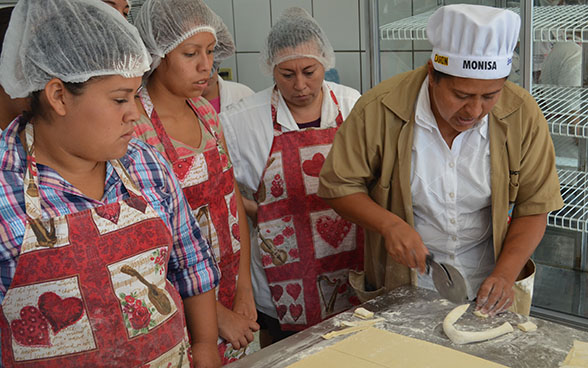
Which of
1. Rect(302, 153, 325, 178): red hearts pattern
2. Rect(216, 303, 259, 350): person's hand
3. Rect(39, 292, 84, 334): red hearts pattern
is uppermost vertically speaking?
Rect(302, 153, 325, 178): red hearts pattern

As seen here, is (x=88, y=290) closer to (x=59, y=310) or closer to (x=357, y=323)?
(x=59, y=310)

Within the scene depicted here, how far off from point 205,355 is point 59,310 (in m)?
0.37

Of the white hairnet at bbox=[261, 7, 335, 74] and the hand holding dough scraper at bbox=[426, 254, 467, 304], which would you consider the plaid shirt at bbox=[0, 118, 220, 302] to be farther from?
the white hairnet at bbox=[261, 7, 335, 74]

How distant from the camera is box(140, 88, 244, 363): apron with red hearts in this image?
5.03 feet

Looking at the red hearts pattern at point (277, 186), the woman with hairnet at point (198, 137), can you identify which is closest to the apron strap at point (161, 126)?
the woman with hairnet at point (198, 137)

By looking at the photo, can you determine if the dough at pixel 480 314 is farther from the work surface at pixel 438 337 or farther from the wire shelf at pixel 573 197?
the wire shelf at pixel 573 197

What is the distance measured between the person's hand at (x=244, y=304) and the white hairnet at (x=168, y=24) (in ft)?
2.22

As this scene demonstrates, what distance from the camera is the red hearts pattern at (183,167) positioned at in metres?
1.52

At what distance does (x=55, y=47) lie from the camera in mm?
1051

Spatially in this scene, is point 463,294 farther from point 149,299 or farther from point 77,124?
point 77,124

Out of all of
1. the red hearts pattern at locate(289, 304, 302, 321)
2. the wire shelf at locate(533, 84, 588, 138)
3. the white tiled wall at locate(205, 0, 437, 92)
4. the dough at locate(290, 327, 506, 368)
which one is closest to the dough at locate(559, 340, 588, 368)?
the dough at locate(290, 327, 506, 368)

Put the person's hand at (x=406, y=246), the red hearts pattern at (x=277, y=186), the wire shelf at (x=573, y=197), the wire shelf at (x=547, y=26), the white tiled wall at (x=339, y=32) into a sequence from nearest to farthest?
the person's hand at (x=406, y=246) < the red hearts pattern at (x=277, y=186) < the wire shelf at (x=547, y=26) < the wire shelf at (x=573, y=197) < the white tiled wall at (x=339, y=32)

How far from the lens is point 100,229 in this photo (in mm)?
1077

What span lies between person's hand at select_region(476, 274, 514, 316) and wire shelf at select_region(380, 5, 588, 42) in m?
1.05
